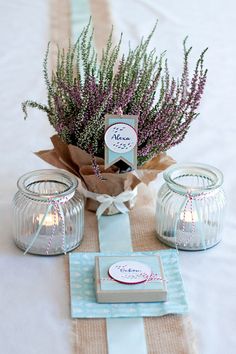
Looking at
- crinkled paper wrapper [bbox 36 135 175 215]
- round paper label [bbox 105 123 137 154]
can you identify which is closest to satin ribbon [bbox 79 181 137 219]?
crinkled paper wrapper [bbox 36 135 175 215]

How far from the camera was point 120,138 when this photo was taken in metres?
1.18

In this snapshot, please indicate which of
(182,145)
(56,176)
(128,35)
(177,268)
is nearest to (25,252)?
(56,176)

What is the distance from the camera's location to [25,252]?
46.5 inches

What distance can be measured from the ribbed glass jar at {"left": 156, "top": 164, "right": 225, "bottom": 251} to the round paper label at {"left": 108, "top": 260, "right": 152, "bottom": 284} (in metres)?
0.13

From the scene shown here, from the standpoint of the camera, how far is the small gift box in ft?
3.47

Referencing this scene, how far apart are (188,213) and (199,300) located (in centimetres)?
17

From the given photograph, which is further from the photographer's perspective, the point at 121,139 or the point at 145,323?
the point at 121,139

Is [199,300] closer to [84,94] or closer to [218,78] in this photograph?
[84,94]

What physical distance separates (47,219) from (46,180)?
0.29 feet

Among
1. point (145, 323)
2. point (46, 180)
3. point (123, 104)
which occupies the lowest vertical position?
point (145, 323)

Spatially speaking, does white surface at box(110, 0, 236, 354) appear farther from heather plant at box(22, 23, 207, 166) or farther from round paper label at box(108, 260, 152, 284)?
heather plant at box(22, 23, 207, 166)

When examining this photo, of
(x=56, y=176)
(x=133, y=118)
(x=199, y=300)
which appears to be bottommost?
(x=199, y=300)

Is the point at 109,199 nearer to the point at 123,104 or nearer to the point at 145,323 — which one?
the point at 123,104

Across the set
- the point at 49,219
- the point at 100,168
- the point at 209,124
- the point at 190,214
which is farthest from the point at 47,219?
the point at 209,124
